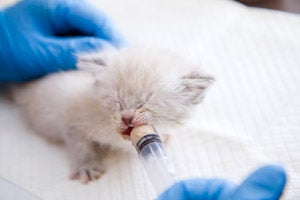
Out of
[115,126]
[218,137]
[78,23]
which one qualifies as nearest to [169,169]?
[115,126]

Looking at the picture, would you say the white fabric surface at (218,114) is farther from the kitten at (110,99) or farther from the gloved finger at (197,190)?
the gloved finger at (197,190)

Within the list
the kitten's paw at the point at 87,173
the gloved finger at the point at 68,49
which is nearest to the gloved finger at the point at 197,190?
the kitten's paw at the point at 87,173

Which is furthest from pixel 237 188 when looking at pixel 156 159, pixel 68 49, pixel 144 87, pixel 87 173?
pixel 68 49

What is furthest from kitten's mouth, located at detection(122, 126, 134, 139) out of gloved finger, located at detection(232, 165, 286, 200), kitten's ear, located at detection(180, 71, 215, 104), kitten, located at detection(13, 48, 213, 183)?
gloved finger, located at detection(232, 165, 286, 200)

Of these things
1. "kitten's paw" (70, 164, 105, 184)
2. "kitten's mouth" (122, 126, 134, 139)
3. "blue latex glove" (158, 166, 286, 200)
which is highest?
"blue latex glove" (158, 166, 286, 200)

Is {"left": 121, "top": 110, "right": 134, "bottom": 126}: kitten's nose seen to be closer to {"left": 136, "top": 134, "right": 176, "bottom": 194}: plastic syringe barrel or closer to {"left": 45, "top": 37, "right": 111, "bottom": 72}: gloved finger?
{"left": 136, "top": 134, "right": 176, "bottom": 194}: plastic syringe barrel
